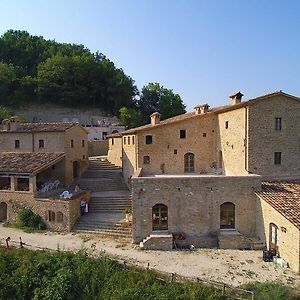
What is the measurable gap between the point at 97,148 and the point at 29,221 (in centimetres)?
2061

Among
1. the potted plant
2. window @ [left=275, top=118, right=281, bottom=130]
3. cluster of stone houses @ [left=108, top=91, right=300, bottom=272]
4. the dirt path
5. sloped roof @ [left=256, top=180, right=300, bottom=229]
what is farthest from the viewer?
window @ [left=275, top=118, right=281, bottom=130]

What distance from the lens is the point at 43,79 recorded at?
2085 inches

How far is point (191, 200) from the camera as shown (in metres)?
18.6

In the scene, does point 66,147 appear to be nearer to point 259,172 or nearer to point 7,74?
point 259,172

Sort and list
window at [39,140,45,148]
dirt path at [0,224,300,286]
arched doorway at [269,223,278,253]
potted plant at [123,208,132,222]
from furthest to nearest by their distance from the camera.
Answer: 1. window at [39,140,45,148]
2. potted plant at [123,208,132,222]
3. arched doorway at [269,223,278,253]
4. dirt path at [0,224,300,286]

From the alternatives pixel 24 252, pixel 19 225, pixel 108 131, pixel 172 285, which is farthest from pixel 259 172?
pixel 108 131

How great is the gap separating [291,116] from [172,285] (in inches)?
533

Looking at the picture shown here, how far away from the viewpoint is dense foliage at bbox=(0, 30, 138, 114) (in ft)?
174

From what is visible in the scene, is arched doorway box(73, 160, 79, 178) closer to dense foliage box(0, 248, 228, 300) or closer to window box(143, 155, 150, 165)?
window box(143, 155, 150, 165)

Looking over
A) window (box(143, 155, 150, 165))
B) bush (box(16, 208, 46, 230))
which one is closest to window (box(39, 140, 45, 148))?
bush (box(16, 208, 46, 230))

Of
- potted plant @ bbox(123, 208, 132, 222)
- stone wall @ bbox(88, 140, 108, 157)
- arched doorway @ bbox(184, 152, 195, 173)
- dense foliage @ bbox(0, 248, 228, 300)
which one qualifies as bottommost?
dense foliage @ bbox(0, 248, 228, 300)

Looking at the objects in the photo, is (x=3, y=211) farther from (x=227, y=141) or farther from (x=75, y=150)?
(x=227, y=141)

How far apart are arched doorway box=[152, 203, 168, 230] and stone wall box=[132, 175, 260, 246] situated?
0.24 m

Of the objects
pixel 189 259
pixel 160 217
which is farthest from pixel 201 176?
pixel 189 259
